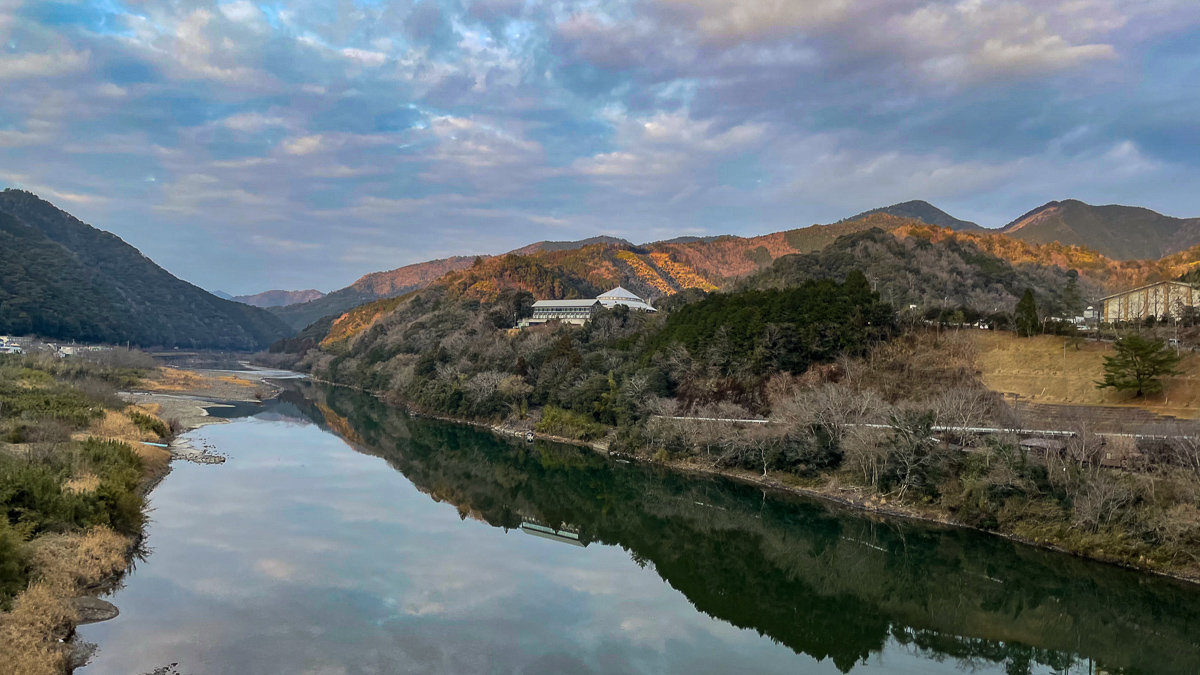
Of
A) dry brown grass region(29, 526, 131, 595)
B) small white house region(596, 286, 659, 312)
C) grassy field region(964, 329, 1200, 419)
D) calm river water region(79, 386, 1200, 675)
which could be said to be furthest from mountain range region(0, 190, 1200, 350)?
dry brown grass region(29, 526, 131, 595)

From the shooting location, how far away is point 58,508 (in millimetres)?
18312

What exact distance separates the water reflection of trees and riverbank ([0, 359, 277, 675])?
42.3 ft

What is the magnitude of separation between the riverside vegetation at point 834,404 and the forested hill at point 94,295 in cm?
5985

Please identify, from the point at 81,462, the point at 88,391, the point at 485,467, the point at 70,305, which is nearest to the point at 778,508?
the point at 485,467

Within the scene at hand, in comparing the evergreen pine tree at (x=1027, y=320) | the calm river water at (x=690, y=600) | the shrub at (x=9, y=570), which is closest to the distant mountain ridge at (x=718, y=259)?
the evergreen pine tree at (x=1027, y=320)

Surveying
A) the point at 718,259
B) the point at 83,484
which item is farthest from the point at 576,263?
the point at 83,484

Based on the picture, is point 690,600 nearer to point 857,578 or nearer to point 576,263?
point 857,578

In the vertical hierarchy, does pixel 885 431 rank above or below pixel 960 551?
above

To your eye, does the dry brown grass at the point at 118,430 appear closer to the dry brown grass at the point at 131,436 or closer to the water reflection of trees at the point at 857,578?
the dry brown grass at the point at 131,436

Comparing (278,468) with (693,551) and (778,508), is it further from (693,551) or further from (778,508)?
(778,508)

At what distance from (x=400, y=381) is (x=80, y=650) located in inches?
2192

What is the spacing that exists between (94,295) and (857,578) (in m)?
130

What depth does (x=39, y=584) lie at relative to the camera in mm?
14555

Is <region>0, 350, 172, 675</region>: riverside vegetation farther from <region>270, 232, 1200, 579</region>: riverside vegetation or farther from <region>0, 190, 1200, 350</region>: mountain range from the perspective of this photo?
<region>0, 190, 1200, 350</region>: mountain range
